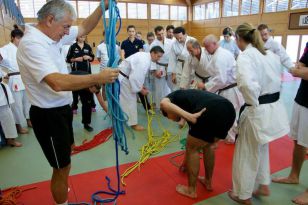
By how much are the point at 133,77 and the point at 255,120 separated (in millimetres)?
2233

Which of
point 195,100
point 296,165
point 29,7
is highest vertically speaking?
point 29,7

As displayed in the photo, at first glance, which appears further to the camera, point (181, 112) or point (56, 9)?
point (181, 112)

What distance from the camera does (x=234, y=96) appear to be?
3.22 meters

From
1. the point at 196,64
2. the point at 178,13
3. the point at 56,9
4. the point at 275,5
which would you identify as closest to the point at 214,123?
the point at 56,9

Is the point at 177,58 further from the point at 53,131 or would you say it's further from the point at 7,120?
the point at 53,131

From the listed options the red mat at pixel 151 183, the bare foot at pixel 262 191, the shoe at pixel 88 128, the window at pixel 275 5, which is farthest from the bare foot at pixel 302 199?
the window at pixel 275 5

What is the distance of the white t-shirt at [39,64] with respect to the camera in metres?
1.44

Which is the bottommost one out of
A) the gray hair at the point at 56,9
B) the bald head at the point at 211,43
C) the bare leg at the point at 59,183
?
the bare leg at the point at 59,183

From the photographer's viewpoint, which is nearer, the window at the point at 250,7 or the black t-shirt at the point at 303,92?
the black t-shirt at the point at 303,92

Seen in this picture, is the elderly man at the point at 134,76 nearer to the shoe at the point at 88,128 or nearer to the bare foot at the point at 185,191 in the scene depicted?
the shoe at the point at 88,128

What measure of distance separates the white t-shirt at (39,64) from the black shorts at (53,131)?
2.2 inches

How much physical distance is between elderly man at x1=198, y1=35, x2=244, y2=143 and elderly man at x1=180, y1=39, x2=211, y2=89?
0.62ft

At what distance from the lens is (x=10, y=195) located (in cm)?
225

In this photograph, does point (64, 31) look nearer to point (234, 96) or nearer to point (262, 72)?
point (262, 72)
